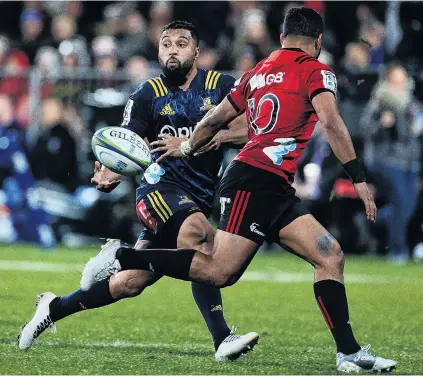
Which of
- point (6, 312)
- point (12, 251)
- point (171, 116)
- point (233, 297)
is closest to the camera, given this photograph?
point (171, 116)

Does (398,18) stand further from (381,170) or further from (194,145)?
(194,145)

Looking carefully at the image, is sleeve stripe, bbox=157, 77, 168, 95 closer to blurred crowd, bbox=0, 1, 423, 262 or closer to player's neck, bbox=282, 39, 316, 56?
player's neck, bbox=282, 39, 316, 56

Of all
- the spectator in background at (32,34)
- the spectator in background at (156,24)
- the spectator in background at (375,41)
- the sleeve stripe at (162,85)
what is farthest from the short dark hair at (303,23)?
the spectator in background at (32,34)

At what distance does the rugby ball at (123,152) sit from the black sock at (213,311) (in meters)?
0.95

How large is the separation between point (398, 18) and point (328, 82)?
33.6ft

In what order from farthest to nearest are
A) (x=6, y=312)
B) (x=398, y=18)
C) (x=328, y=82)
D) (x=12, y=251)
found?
(x=398, y=18) → (x=12, y=251) → (x=6, y=312) → (x=328, y=82)

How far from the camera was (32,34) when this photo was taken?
61.7ft

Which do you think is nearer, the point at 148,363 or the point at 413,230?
the point at 148,363

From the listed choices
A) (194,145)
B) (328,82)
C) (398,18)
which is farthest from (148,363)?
(398,18)

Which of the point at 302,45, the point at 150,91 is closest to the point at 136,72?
the point at 150,91

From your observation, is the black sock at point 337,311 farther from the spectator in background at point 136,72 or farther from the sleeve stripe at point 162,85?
the spectator in background at point 136,72

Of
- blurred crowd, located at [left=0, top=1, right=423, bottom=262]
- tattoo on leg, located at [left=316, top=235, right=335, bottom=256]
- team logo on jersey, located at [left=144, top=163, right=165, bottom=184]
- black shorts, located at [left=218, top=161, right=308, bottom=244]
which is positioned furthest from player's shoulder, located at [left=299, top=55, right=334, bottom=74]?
blurred crowd, located at [left=0, top=1, right=423, bottom=262]

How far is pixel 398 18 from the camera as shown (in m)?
17.1

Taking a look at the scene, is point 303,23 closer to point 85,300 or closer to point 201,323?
point 85,300
